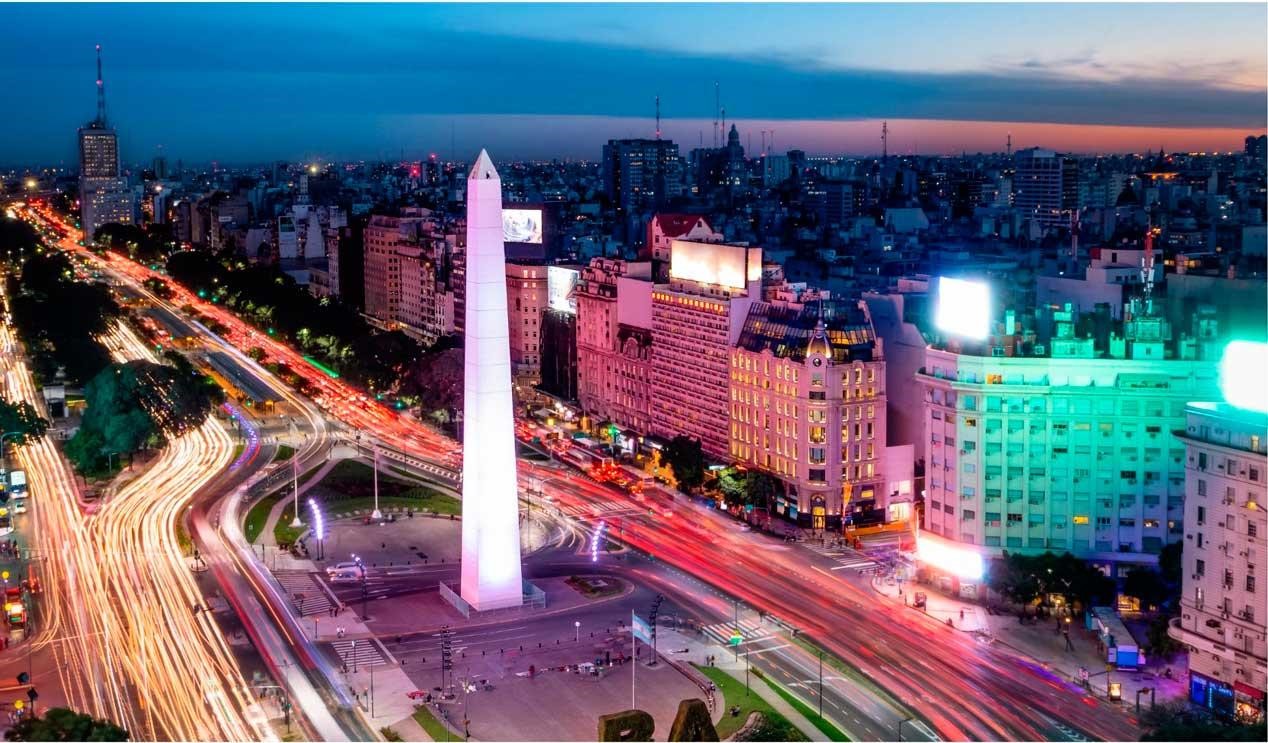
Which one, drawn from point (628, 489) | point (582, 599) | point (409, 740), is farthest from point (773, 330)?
point (409, 740)

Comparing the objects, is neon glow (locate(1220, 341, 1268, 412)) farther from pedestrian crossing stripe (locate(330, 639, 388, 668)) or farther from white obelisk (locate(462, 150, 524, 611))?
pedestrian crossing stripe (locate(330, 639, 388, 668))

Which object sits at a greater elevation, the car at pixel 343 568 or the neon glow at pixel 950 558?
the neon glow at pixel 950 558

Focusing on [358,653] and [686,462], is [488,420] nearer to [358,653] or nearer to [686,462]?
[358,653]

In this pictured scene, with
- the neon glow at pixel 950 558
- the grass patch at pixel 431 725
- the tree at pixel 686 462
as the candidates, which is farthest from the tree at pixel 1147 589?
the grass patch at pixel 431 725

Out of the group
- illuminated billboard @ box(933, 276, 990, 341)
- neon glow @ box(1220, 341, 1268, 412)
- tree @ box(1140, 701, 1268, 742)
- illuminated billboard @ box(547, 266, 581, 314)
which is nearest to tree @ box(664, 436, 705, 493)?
illuminated billboard @ box(933, 276, 990, 341)

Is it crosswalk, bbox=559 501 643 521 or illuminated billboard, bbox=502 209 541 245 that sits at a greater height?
illuminated billboard, bbox=502 209 541 245

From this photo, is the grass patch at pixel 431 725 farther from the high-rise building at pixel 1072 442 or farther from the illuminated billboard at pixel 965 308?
the illuminated billboard at pixel 965 308

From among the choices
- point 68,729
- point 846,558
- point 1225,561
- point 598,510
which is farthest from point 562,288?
point 68,729
